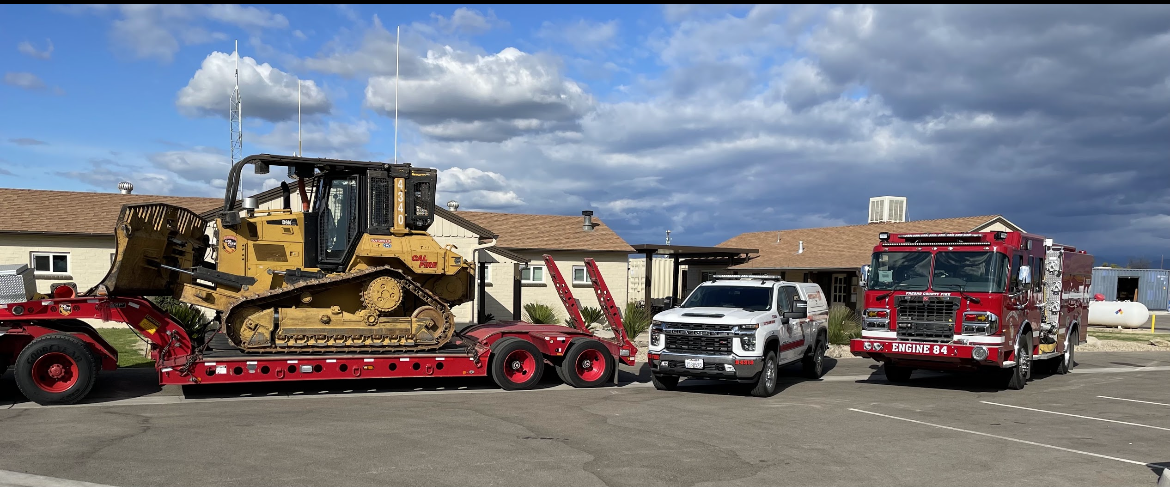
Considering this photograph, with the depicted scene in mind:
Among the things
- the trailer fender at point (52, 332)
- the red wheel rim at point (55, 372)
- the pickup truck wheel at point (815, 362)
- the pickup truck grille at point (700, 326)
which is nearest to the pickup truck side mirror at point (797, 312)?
the pickup truck grille at point (700, 326)

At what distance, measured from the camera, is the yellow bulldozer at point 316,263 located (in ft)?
39.8

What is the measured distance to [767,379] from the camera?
1290 centimetres

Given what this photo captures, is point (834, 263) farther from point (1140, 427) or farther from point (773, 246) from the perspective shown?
point (1140, 427)

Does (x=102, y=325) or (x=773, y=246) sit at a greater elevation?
(x=773, y=246)

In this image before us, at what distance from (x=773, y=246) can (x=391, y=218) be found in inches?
1038

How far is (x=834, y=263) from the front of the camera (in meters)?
29.5

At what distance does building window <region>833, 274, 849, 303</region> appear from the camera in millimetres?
32219

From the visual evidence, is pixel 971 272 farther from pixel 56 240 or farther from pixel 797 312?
pixel 56 240

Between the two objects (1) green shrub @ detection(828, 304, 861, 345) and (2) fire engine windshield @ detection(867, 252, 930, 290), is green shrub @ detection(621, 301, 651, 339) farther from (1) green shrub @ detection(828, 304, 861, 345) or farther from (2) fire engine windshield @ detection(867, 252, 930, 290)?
(2) fire engine windshield @ detection(867, 252, 930, 290)

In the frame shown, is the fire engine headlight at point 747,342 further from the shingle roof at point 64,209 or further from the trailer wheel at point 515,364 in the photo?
the shingle roof at point 64,209

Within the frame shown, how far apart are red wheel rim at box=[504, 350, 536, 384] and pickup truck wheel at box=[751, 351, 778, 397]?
3546 millimetres

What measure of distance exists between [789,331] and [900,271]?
97.9 inches

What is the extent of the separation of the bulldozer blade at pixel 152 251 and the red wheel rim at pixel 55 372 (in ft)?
3.38

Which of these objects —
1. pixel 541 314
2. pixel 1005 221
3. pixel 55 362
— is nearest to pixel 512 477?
pixel 55 362
